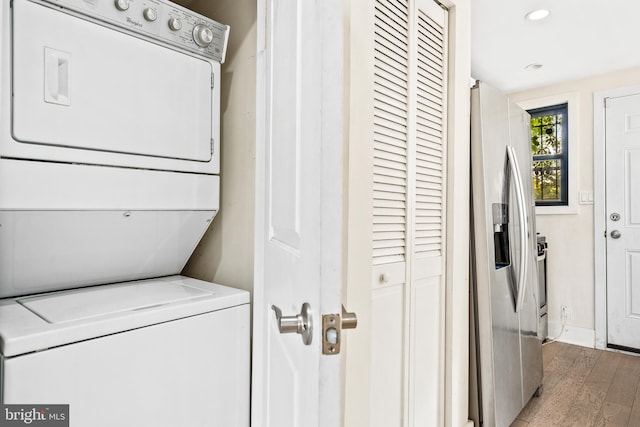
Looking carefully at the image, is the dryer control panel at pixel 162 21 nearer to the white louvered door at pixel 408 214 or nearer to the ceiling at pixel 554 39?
the white louvered door at pixel 408 214

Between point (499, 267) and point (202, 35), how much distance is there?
1.79 m

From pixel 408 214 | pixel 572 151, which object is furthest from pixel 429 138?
pixel 572 151

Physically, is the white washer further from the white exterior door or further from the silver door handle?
the silver door handle

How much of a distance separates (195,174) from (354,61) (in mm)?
637

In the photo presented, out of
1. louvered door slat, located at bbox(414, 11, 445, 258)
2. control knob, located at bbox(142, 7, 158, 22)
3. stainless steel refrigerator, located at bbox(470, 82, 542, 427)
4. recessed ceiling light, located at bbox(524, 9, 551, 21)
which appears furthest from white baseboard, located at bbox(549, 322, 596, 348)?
control knob, located at bbox(142, 7, 158, 22)

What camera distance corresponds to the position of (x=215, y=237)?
1.42 metres

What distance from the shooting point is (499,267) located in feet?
6.57

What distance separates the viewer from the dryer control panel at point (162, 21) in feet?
3.23

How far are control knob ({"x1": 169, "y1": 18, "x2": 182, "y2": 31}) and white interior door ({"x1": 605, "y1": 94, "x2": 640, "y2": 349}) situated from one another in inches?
148

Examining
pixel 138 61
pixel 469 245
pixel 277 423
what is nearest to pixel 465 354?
pixel 469 245

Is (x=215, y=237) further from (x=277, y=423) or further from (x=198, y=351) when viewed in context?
(x=277, y=423)

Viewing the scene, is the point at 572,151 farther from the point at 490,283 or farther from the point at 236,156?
the point at 236,156

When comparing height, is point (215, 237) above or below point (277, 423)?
above

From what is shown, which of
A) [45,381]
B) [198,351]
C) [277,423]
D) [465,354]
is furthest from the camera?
[465,354]
